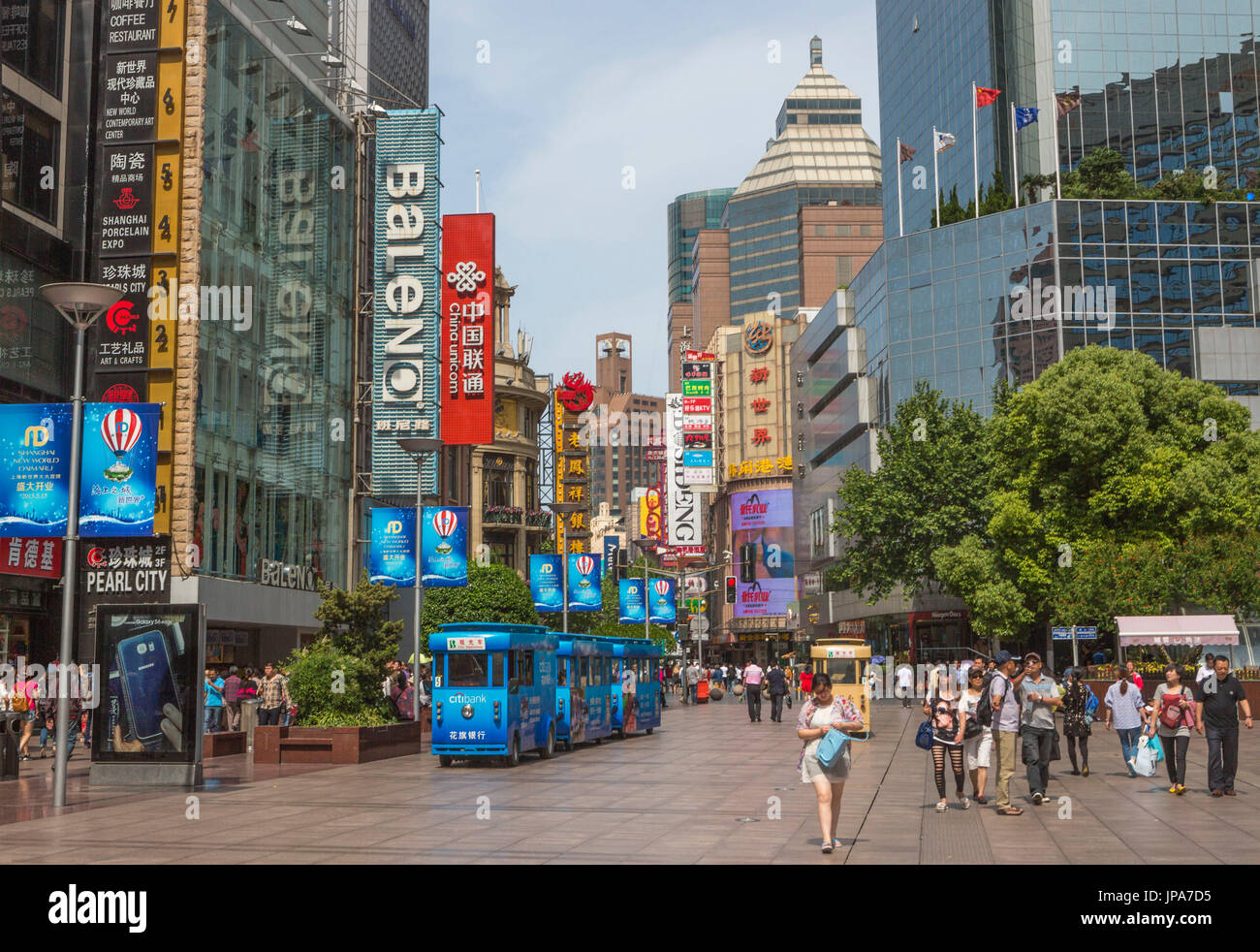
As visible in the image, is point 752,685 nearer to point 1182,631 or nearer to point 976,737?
point 1182,631

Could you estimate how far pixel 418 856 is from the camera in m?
13.5

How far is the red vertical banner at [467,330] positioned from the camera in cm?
5303

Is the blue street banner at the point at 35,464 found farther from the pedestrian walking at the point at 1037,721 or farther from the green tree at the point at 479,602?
the green tree at the point at 479,602

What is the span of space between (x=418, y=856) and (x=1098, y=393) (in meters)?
42.6

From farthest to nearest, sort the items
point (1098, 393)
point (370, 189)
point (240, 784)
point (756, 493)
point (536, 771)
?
1. point (756, 493)
2. point (370, 189)
3. point (1098, 393)
4. point (536, 771)
5. point (240, 784)

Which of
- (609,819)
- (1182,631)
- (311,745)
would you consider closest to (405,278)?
(311,745)

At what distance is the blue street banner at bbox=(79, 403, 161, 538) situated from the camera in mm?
20969

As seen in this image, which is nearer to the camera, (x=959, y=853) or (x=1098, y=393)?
(x=959, y=853)

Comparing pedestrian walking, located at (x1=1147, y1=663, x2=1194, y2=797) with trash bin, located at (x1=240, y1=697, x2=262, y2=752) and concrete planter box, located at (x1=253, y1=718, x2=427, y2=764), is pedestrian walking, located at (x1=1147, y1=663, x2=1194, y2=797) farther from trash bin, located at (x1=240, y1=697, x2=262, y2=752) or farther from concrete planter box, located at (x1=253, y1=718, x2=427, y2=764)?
trash bin, located at (x1=240, y1=697, x2=262, y2=752)

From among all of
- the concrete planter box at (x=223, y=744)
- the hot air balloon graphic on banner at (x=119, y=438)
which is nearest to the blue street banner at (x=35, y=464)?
the hot air balloon graphic on banner at (x=119, y=438)

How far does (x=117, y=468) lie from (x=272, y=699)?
1286cm

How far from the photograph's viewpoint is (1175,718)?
19531 mm
